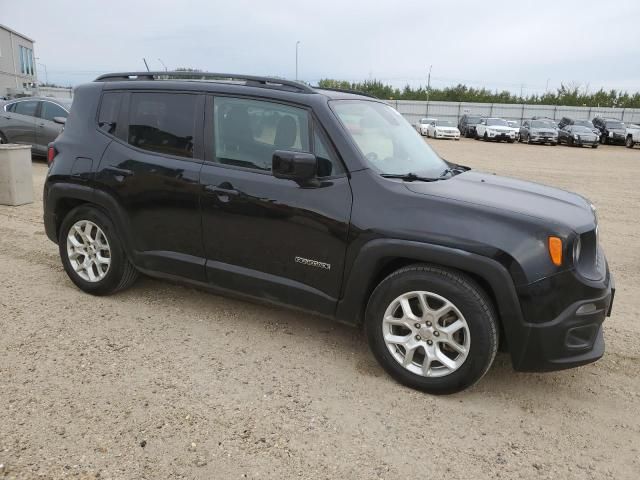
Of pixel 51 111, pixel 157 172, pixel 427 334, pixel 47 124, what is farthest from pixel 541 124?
pixel 427 334

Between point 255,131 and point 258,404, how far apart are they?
1.87 metres

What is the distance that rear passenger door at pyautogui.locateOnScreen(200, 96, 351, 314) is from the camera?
3418 mm

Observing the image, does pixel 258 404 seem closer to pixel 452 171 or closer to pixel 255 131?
pixel 255 131

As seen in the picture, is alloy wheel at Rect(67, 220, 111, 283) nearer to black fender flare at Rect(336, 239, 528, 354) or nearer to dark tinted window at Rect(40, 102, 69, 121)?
black fender flare at Rect(336, 239, 528, 354)

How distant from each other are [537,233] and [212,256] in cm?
226

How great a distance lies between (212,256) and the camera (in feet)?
12.8

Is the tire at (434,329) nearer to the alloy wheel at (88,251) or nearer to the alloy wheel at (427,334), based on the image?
the alloy wheel at (427,334)

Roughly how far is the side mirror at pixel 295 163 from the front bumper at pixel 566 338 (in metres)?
1.58

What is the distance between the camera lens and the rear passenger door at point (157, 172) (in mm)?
3924

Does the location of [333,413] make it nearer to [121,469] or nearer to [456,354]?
[456,354]

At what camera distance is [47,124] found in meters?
11.9

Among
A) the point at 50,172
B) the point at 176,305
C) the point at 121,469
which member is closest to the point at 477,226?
the point at 121,469

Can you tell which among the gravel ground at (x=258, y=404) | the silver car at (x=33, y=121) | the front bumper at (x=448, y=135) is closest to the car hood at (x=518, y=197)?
the gravel ground at (x=258, y=404)

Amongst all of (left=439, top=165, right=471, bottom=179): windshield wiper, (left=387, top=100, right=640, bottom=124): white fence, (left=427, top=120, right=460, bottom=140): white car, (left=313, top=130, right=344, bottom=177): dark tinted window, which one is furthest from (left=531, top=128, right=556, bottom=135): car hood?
(left=313, top=130, right=344, bottom=177): dark tinted window
